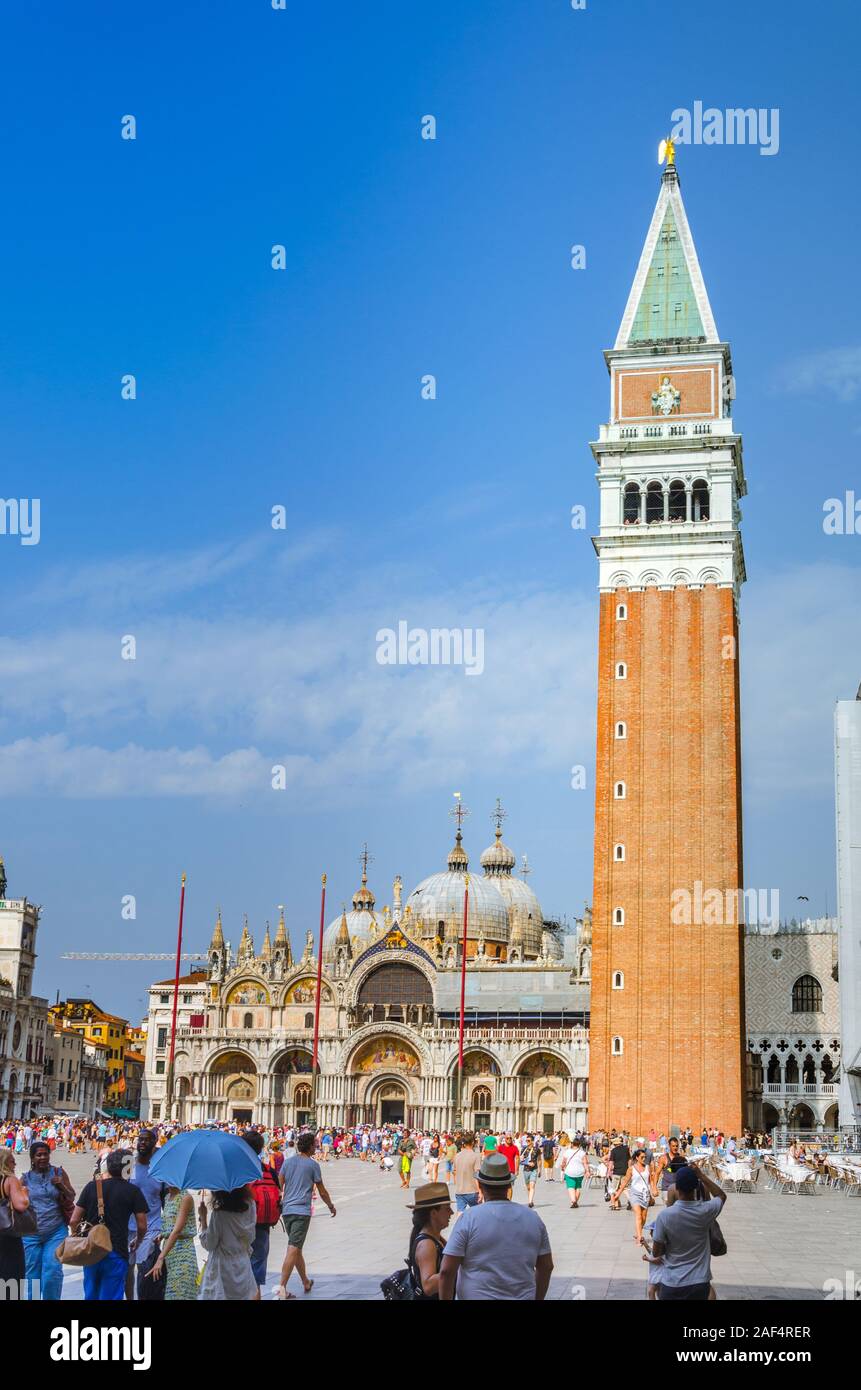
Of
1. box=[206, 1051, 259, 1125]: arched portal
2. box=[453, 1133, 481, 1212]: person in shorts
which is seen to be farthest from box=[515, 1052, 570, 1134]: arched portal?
box=[453, 1133, 481, 1212]: person in shorts

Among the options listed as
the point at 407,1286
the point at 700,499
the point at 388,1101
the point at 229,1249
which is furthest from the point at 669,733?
the point at 407,1286

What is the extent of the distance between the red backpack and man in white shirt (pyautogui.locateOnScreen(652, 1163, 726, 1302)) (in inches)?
192

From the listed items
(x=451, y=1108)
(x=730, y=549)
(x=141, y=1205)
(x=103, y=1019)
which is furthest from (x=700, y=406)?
(x=103, y=1019)

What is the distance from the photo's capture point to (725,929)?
61500mm

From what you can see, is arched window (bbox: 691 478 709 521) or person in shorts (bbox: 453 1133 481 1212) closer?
person in shorts (bbox: 453 1133 481 1212)

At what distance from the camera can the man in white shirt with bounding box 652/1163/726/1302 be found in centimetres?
1033

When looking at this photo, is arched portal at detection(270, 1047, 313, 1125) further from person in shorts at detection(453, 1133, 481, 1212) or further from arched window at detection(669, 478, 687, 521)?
person in shorts at detection(453, 1133, 481, 1212)

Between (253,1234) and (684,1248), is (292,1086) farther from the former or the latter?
(684,1248)

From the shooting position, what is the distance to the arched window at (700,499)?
217 ft

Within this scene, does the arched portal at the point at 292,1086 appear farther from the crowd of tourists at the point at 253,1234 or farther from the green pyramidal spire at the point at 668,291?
the crowd of tourists at the point at 253,1234

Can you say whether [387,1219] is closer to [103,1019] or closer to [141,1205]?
[141,1205]

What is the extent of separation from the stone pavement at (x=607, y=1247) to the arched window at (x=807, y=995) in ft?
128

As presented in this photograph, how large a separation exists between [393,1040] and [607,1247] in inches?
2207
